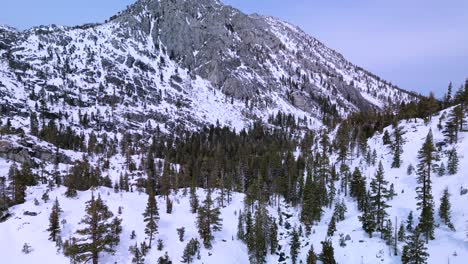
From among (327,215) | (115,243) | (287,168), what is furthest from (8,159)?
(327,215)

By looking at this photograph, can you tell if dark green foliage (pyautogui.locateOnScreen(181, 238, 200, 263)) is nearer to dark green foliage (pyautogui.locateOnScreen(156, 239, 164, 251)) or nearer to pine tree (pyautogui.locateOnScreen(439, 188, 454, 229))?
dark green foliage (pyautogui.locateOnScreen(156, 239, 164, 251))

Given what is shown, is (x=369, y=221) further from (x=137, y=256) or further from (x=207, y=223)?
(x=137, y=256)

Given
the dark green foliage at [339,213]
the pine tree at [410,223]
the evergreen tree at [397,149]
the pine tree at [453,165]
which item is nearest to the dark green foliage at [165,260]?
the dark green foliage at [339,213]

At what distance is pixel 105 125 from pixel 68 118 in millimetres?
19539

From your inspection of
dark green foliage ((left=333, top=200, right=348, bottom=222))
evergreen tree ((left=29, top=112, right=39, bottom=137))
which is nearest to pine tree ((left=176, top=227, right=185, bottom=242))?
dark green foliage ((left=333, top=200, right=348, bottom=222))

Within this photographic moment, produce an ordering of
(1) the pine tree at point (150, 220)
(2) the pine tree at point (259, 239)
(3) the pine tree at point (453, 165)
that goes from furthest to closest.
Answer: (3) the pine tree at point (453, 165) < (2) the pine tree at point (259, 239) < (1) the pine tree at point (150, 220)

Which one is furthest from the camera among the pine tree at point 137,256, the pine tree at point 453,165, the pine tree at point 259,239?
the pine tree at point 453,165

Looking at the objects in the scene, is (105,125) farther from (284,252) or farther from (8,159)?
(284,252)

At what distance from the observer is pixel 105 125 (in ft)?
652

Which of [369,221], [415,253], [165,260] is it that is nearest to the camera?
[415,253]

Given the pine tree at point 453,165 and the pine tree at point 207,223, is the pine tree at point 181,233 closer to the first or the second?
the pine tree at point 207,223

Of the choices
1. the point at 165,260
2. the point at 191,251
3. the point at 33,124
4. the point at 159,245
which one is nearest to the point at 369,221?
the point at 191,251

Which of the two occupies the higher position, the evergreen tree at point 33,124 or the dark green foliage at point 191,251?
the evergreen tree at point 33,124

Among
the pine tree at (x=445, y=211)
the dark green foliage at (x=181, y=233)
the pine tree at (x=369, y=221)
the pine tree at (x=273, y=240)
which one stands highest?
the pine tree at (x=445, y=211)
